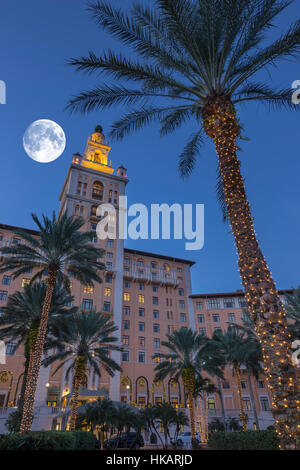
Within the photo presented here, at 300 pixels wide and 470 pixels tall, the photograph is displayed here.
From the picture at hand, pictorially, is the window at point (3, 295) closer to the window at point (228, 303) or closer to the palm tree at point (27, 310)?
the palm tree at point (27, 310)

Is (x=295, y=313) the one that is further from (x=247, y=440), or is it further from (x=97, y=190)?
(x=97, y=190)

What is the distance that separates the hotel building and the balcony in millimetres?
174

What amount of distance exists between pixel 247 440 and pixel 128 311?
3353 cm

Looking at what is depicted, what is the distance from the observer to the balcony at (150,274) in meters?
54.1

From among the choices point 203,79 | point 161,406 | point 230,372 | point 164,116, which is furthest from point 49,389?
point 203,79

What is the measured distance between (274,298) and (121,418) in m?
19.6

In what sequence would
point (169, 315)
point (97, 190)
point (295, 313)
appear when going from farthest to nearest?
1. point (97, 190)
2. point (169, 315)
3. point (295, 313)

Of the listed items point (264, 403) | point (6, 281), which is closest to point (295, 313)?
point (264, 403)

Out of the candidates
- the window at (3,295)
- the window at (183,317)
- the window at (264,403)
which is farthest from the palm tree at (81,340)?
the window at (264,403)

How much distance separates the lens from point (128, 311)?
167 ft

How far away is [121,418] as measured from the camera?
74.0 feet

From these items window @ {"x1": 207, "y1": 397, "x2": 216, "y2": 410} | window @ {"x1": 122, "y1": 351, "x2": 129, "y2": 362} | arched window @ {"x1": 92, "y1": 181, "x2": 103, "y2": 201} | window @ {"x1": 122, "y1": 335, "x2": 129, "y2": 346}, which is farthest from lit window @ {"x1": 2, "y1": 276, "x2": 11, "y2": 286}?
window @ {"x1": 207, "y1": 397, "x2": 216, "y2": 410}

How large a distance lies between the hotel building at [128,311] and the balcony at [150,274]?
0.57 ft
